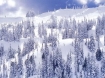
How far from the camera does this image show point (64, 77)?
182000 mm

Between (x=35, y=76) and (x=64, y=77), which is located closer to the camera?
(x=64, y=77)

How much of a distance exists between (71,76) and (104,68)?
2427cm

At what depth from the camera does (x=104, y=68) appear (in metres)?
188

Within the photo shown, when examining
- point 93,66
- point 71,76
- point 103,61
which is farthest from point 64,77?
point 103,61

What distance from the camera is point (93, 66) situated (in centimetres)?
18425

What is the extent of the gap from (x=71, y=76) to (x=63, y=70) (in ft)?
24.5

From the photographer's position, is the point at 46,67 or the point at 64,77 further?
the point at 46,67

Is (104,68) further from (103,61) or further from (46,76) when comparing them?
(46,76)

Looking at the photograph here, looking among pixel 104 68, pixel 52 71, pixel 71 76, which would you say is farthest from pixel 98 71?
pixel 52 71

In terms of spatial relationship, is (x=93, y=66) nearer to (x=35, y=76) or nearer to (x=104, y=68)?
(x=104, y=68)

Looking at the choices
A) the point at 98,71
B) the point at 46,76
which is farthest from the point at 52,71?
the point at 98,71

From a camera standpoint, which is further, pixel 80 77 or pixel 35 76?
pixel 35 76

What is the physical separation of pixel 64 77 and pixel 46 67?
2239 centimetres

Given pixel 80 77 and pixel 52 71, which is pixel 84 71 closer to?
pixel 80 77
